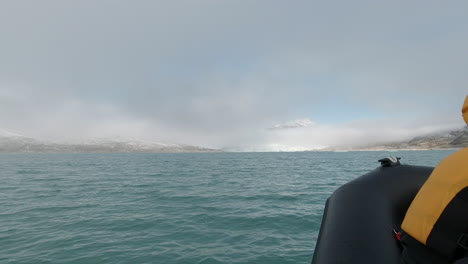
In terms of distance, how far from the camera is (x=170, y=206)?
1540cm

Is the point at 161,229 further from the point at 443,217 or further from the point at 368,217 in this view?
the point at 443,217

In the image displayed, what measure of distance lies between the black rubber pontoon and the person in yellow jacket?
0.63m

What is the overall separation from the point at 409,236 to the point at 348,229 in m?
0.94

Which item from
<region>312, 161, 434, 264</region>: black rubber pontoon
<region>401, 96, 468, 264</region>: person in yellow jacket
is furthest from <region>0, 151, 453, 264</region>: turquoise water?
<region>401, 96, 468, 264</region>: person in yellow jacket

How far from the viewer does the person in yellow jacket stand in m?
1.90

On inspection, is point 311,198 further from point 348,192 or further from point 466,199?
point 466,199

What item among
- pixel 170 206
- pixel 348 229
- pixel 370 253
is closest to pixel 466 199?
pixel 370 253

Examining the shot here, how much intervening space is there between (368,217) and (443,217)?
149 cm

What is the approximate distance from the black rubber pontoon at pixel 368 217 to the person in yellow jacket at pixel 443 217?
633mm

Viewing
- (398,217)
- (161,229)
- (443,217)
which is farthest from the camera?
(161,229)

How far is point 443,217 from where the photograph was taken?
1.94m

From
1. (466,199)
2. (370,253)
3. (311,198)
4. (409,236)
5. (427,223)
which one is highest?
(466,199)

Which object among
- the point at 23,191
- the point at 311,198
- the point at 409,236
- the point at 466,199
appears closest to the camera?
the point at 466,199

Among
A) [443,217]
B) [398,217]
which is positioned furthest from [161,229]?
[443,217]
